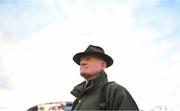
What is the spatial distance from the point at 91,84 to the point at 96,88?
0.10 m

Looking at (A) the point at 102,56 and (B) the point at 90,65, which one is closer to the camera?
(B) the point at 90,65


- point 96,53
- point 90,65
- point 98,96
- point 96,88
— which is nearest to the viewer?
point 98,96

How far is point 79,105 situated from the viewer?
238 inches

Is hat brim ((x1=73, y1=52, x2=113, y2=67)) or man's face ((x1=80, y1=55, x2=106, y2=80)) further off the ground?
hat brim ((x1=73, y1=52, x2=113, y2=67))

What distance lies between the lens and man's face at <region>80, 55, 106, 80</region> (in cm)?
626

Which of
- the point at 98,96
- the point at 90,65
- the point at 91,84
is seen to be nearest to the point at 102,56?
the point at 90,65

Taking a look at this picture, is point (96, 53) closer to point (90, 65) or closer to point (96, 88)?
point (90, 65)

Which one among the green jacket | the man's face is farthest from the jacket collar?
the man's face

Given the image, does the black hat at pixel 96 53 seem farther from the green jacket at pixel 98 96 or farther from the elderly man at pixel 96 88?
the green jacket at pixel 98 96

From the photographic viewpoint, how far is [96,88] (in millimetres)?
6027

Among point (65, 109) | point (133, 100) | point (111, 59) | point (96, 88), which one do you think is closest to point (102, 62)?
point (111, 59)

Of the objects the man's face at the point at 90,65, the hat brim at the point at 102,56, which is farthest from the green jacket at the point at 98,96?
the hat brim at the point at 102,56

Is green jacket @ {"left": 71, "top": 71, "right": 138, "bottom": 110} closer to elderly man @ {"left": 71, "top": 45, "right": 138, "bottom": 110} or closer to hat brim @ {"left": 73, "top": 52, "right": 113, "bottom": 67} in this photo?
elderly man @ {"left": 71, "top": 45, "right": 138, "bottom": 110}

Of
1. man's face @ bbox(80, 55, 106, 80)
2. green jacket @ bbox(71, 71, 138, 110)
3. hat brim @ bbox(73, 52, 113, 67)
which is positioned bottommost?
green jacket @ bbox(71, 71, 138, 110)
